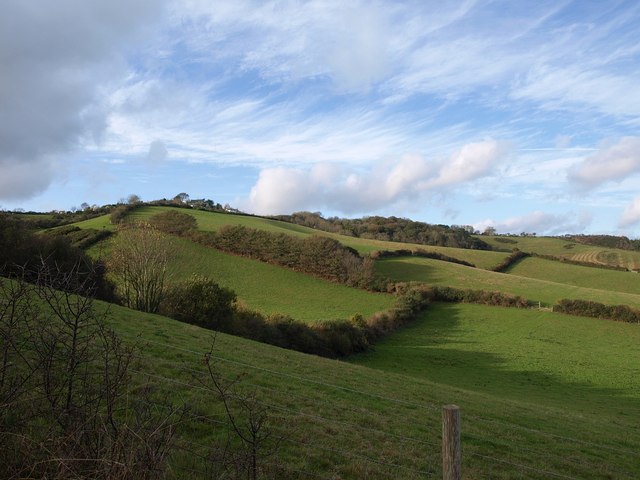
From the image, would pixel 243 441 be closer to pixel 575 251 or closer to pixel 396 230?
pixel 396 230

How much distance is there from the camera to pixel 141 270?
3478 cm

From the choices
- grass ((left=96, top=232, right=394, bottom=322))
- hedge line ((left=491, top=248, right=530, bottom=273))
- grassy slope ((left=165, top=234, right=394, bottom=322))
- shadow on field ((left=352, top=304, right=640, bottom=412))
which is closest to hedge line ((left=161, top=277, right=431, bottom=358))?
shadow on field ((left=352, top=304, right=640, bottom=412))

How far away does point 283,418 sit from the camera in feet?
31.5

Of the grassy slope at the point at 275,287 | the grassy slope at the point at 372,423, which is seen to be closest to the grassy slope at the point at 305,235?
the grassy slope at the point at 275,287

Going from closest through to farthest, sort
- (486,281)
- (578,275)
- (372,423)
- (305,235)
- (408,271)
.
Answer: (372,423) → (486,281) → (408,271) → (305,235) → (578,275)

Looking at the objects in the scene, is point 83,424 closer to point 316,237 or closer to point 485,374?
point 485,374

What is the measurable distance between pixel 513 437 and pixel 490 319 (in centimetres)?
4418

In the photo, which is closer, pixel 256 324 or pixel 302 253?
pixel 256 324

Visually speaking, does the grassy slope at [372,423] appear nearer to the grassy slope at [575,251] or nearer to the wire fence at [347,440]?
the wire fence at [347,440]

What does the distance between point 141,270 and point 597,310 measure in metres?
49.8

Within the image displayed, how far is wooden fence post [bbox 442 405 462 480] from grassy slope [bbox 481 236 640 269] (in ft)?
340

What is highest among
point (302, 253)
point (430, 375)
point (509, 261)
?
point (509, 261)

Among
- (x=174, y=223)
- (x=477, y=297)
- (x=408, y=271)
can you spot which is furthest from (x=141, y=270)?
(x=408, y=271)

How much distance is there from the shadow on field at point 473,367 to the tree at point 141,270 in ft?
53.1
